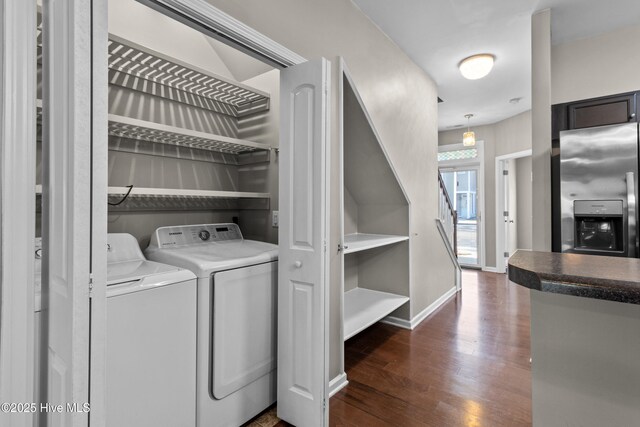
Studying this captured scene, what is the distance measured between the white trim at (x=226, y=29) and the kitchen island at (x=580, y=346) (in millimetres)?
1489

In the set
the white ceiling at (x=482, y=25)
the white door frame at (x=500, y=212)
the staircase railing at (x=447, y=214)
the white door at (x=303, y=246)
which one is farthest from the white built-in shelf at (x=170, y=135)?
the white door frame at (x=500, y=212)

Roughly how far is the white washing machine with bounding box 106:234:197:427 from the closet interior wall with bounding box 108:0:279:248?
0.74 meters

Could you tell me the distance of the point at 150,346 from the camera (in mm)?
1331

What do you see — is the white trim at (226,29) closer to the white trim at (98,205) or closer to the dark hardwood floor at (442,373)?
the white trim at (98,205)

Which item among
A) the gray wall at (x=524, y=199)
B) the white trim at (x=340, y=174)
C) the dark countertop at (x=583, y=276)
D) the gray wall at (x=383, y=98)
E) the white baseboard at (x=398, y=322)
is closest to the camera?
the dark countertop at (x=583, y=276)

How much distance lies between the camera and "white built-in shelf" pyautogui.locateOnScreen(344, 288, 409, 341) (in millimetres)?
2390

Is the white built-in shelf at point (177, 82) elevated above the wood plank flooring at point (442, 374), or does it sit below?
above

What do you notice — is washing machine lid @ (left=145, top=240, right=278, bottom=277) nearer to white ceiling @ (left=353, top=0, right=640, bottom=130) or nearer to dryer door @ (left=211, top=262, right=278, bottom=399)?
dryer door @ (left=211, top=262, right=278, bottom=399)

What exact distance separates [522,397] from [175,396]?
2064mm

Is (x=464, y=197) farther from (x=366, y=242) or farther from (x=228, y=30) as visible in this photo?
(x=228, y=30)

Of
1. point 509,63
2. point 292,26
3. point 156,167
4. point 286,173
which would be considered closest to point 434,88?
point 509,63

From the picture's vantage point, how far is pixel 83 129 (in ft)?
2.71

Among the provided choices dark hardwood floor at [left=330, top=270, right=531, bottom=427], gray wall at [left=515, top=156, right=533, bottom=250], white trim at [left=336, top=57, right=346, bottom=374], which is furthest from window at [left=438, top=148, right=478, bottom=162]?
white trim at [left=336, top=57, right=346, bottom=374]

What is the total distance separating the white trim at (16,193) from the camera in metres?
0.81
